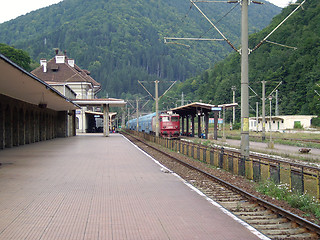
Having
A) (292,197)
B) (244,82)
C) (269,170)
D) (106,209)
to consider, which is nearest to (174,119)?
(244,82)

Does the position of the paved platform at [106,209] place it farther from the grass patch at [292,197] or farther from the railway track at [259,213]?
the grass patch at [292,197]

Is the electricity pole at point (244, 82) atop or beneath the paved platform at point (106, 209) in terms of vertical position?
atop

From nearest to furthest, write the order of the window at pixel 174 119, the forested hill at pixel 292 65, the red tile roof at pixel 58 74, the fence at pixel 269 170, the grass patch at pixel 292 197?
the grass patch at pixel 292 197
the fence at pixel 269 170
the window at pixel 174 119
the red tile roof at pixel 58 74
the forested hill at pixel 292 65

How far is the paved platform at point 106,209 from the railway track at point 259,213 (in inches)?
19.3

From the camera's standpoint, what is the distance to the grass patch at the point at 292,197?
355 inches

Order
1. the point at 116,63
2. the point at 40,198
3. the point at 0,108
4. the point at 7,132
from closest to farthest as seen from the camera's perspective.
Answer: the point at 40,198, the point at 0,108, the point at 7,132, the point at 116,63

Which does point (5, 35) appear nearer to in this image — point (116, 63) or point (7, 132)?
point (116, 63)

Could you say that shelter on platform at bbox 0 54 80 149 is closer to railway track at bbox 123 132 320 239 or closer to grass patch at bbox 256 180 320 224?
railway track at bbox 123 132 320 239

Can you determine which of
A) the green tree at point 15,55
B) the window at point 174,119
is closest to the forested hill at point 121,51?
the green tree at point 15,55

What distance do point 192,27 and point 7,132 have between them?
466 ft

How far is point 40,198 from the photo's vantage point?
31.8ft

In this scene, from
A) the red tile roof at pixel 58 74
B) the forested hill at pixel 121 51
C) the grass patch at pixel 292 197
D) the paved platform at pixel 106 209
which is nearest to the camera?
the paved platform at pixel 106 209

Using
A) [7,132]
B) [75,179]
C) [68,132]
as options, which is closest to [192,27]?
[68,132]

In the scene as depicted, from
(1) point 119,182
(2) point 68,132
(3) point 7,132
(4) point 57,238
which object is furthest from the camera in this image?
(2) point 68,132
